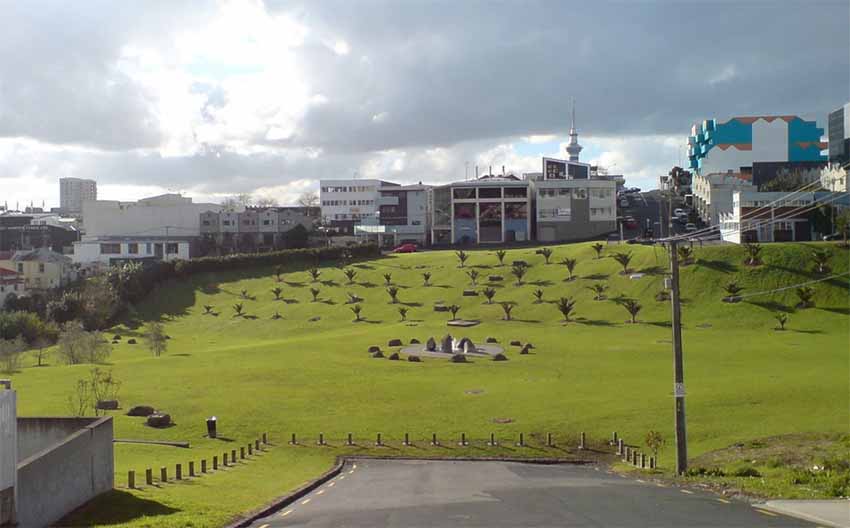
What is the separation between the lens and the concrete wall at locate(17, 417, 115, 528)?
21.9 meters

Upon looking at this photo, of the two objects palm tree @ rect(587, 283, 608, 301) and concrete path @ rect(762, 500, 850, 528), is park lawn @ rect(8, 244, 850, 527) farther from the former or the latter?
concrete path @ rect(762, 500, 850, 528)

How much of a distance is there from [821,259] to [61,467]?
8619cm

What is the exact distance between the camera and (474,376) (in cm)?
5581

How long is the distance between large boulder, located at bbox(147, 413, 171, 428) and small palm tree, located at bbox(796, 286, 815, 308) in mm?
63718

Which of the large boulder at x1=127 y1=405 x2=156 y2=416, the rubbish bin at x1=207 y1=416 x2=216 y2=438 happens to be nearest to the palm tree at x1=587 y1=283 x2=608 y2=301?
the large boulder at x1=127 y1=405 x2=156 y2=416

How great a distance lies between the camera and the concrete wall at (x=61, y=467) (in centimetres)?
2194

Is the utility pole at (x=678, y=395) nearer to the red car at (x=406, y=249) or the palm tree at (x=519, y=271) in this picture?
the palm tree at (x=519, y=271)

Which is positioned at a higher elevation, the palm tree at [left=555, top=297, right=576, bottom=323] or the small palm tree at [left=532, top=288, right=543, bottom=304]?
the small palm tree at [left=532, top=288, right=543, bottom=304]

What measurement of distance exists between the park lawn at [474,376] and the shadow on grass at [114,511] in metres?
0.10

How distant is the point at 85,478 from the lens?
25141mm

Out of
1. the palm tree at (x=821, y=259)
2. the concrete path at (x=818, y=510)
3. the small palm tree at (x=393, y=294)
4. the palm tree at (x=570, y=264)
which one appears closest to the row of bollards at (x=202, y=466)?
the concrete path at (x=818, y=510)

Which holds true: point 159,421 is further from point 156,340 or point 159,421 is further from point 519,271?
point 519,271

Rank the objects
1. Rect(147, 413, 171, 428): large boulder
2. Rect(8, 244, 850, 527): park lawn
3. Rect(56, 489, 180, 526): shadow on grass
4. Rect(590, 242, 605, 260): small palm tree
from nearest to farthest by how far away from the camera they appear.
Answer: Rect(56, 489, 180, 526): shadow on grass, Rect(8, 244, 850, 527): park lawn, Rect(147, 413, 171, 428): large boulder, Rect(590, 242, 605, 260): small palm tree

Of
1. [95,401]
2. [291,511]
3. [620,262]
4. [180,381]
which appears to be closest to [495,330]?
[620,262]
